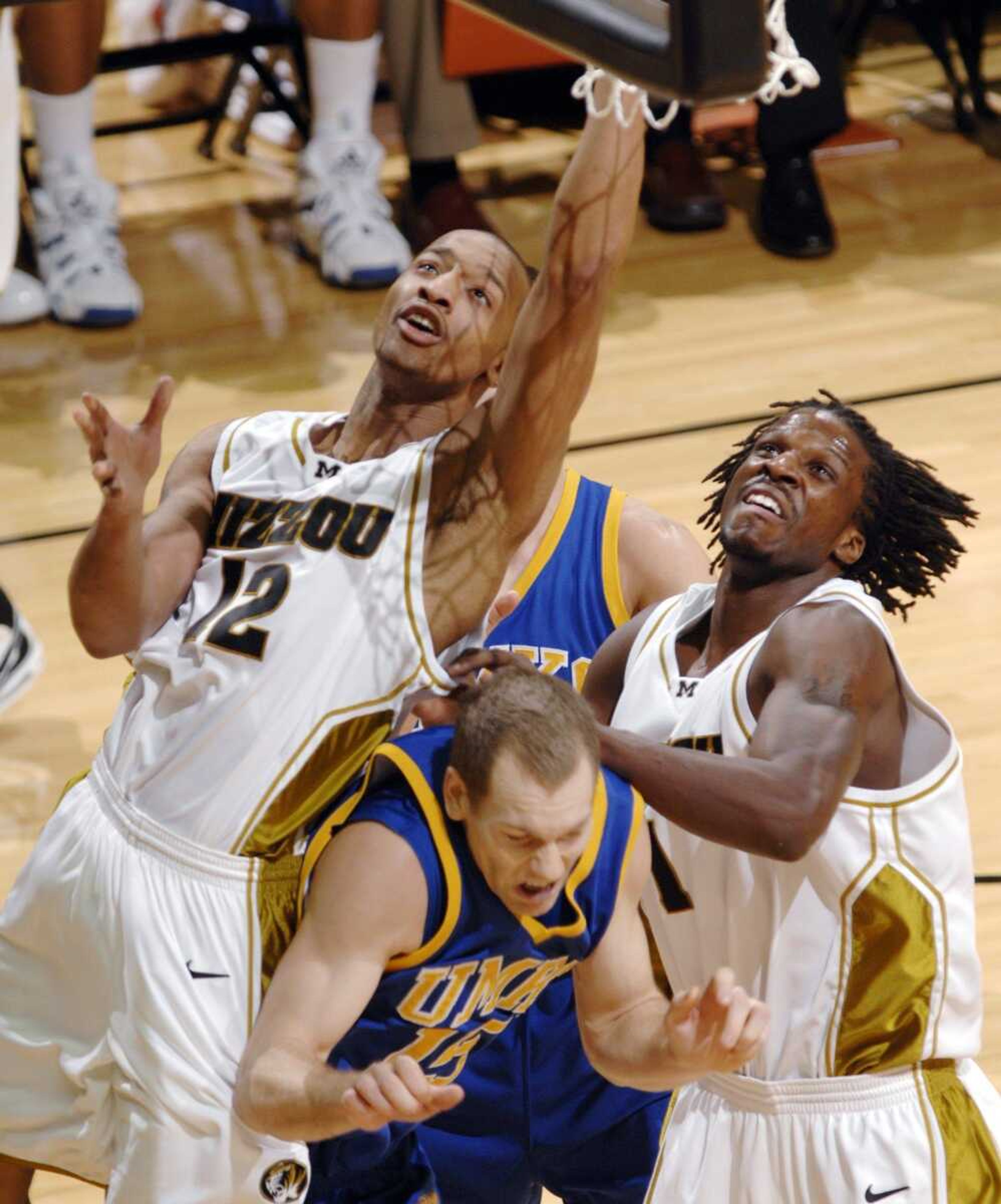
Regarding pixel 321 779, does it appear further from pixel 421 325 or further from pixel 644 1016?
pixel 421 325

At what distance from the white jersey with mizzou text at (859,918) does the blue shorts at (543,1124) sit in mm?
341

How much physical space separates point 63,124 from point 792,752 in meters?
4.82

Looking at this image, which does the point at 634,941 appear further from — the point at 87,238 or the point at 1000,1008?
the point at 87,238

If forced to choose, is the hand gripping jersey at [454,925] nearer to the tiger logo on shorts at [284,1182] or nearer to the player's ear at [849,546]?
the tiger logo on shorts at [284,1182]

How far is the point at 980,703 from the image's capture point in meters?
4.50

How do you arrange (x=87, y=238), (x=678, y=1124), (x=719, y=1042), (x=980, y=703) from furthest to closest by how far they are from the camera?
(x=87, y=238), (x=980, y=703), (x=678, y=1124), (x=719, y=1042)

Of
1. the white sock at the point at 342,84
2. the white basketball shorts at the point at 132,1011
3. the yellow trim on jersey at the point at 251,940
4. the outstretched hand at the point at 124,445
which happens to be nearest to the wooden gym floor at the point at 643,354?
the white sock at the point at 342,84

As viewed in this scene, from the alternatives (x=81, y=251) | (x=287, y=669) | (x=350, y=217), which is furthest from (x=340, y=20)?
(x=287, y=669)

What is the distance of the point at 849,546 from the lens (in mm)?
2904

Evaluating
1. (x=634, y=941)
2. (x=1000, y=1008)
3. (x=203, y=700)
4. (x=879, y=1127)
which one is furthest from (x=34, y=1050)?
(x=1000, y=1008)

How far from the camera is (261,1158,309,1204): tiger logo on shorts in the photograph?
2512mm

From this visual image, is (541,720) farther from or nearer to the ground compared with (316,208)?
farther from the ground

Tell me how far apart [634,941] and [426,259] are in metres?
1.01

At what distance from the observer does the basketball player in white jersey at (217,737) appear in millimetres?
2496
